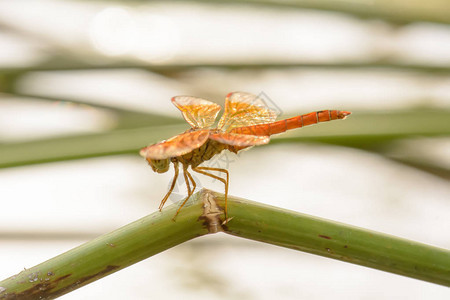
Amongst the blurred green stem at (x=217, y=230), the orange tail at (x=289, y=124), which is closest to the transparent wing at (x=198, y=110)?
the orange tail at (x=289, y=124)

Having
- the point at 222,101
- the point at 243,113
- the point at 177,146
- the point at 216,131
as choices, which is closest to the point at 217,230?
the point at 177,146

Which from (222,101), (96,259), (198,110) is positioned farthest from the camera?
(222,101)

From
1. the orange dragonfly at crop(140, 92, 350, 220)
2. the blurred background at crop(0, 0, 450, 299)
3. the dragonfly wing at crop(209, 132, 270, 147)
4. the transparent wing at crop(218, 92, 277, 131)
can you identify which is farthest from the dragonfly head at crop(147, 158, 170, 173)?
the blurred background at crop(0, 0, 450, 299)

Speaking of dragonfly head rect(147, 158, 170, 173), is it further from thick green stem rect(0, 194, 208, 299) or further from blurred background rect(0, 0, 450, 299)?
blurred background rect(0, 0, 450, 299)

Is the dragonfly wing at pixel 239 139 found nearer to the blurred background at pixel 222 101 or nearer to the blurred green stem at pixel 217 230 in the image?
the blurred green stem at pixel 217 230

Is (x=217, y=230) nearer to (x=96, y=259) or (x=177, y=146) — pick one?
(x=96, y=259)

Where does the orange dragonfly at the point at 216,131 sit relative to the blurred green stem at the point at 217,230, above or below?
above
